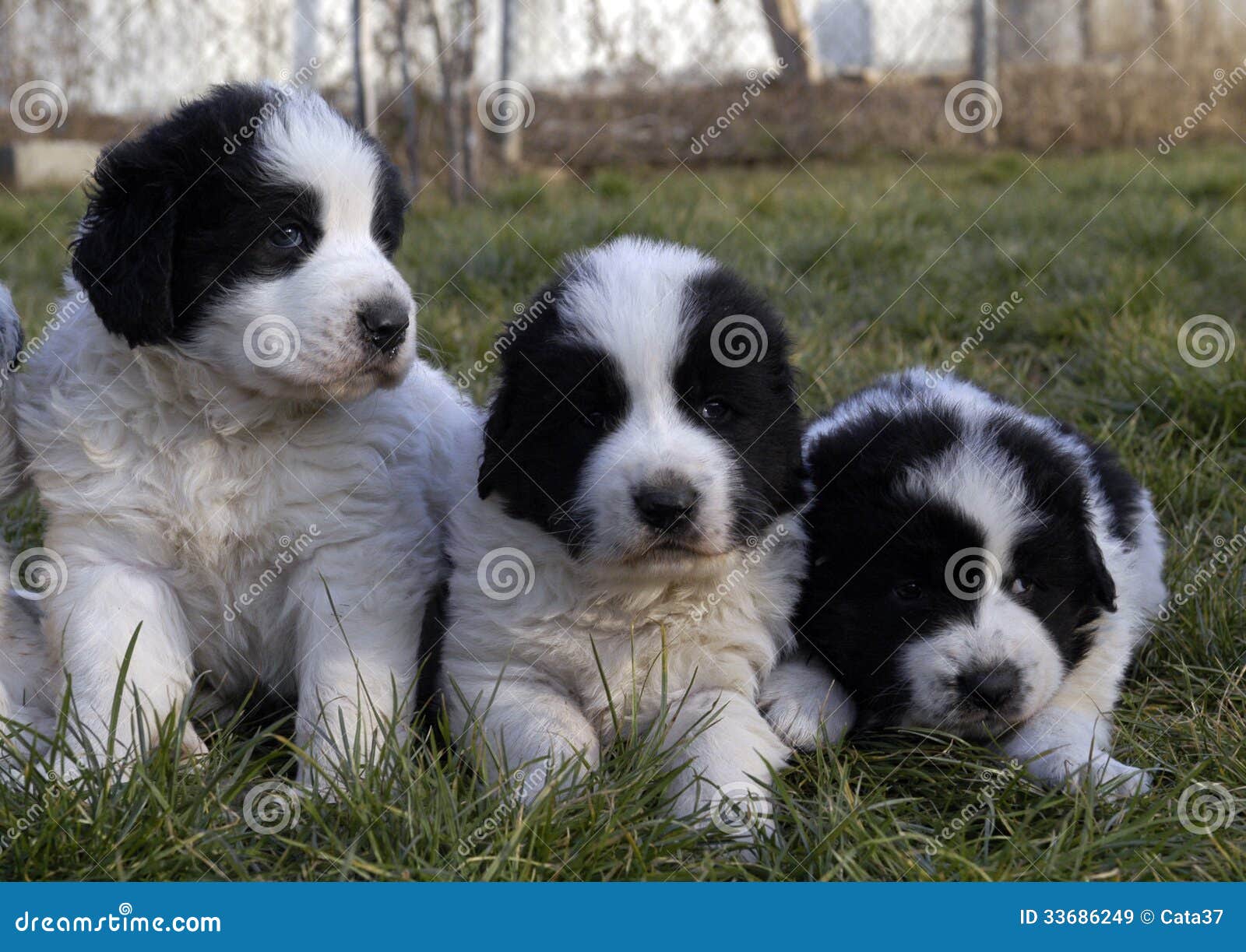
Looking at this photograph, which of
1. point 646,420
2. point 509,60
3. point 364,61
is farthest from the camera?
point 509,60

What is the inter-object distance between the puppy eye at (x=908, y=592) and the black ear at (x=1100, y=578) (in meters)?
0.43

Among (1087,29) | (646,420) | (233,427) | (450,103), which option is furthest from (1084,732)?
(1087,29)

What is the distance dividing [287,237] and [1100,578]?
2079 millimetres

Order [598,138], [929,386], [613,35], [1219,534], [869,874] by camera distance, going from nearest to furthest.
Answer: [869,874] < [929,386] < [1219,534] < [613,35] < [598,138]

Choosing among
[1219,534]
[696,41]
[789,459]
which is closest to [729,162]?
[696,41]

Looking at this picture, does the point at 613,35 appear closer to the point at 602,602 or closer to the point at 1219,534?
the point at 1219,534

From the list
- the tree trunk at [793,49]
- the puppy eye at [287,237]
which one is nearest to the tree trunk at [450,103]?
the tree trunk at [793,49]

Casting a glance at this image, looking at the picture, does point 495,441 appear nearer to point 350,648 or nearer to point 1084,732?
point 350,648

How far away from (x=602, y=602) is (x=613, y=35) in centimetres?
742

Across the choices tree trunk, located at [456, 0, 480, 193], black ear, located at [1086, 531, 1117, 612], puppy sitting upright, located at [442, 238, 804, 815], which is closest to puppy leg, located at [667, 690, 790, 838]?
puppy sitting upright, located at [442, 238, 804, 815]

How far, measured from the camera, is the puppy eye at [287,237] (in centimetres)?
294

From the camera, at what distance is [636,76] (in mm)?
10289

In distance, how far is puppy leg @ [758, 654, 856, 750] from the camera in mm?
3029

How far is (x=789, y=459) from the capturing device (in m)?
3.02
